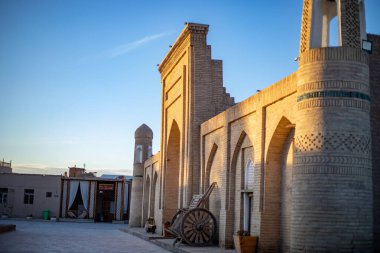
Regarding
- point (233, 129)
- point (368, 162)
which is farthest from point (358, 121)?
point (233, 129)

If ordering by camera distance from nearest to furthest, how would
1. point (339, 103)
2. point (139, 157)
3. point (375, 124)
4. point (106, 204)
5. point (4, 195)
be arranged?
point (339, 103), point (375, 124), point (139, 157), point (4, 195), point (106, 204)

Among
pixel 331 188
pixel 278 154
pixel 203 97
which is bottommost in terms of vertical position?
pixel 331 188

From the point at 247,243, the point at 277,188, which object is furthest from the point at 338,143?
the point at 247,243

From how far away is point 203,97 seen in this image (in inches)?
725

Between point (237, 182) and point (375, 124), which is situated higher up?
point (375, 124)

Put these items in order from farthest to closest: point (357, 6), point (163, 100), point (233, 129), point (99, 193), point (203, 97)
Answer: point (99, 193)
point (163, 100)
point (203, 97)
point (233, 129)
point (357, 6)

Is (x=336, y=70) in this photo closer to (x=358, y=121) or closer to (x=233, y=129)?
(x=358, y=121)

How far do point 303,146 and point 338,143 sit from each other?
24.6 inches

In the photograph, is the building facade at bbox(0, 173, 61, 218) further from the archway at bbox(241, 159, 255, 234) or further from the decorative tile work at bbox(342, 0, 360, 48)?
the decorative tile work at bbox(342, 0, 360, 48)

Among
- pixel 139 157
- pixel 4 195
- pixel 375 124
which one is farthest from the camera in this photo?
pixel 4 195

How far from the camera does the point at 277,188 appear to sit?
12.2 metres

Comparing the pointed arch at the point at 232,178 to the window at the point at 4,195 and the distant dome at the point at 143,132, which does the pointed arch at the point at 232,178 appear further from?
the window at the point at 4,195

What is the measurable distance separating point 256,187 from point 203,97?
649 cm

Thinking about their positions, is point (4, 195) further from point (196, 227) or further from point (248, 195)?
point (248, 195)
